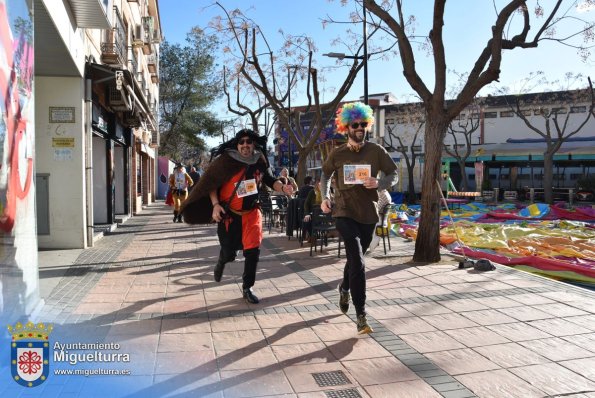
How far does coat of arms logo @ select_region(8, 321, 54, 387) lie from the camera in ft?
10.6

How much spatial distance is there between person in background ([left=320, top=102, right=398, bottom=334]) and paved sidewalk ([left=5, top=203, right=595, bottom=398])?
410mm

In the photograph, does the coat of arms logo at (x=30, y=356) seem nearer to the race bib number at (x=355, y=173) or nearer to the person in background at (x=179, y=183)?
the race bib number at (x=355, y=173)

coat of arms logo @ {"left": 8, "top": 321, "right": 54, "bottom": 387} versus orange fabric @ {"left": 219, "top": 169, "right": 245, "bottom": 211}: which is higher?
orange fabric @ {"left": 219, "top": 169, "right": 245, "bottom": 211}

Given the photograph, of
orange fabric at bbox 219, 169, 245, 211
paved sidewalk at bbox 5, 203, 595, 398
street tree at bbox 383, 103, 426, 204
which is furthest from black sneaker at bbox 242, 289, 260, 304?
street tree at bbox 383, 103, 426, 204

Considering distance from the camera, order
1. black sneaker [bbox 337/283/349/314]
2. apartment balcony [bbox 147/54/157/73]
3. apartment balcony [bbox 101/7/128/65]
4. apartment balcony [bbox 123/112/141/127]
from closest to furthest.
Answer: black sneaker [bbox 337/283/349/314] < apartment balcony [bbox 101/7/128/65] < apartment balcony [bbox 123/112/141/127] < apartment balcony [bbox 147/54/157/73]

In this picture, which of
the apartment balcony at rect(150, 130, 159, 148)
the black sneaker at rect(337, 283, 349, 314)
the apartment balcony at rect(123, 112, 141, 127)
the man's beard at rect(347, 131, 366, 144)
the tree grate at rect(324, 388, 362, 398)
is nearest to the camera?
the tree grate at rect(324, 388, 362, 398)

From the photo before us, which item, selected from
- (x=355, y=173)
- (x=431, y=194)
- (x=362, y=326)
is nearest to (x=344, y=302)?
(x=362, y=326)

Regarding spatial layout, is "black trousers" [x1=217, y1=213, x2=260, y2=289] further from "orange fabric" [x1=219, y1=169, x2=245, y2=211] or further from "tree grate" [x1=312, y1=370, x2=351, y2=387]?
"tree grate" [x1=312, y1=370, x2=351, y2=387]

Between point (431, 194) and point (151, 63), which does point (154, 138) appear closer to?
point (151, 63)

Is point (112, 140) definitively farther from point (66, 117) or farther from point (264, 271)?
point (264, 271)

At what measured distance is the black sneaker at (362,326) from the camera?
4.32 metres

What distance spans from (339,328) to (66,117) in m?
6.56

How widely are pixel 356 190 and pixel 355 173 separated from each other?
152 millimetres

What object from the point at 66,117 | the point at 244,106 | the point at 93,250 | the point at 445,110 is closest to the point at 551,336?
the point at 445,110
